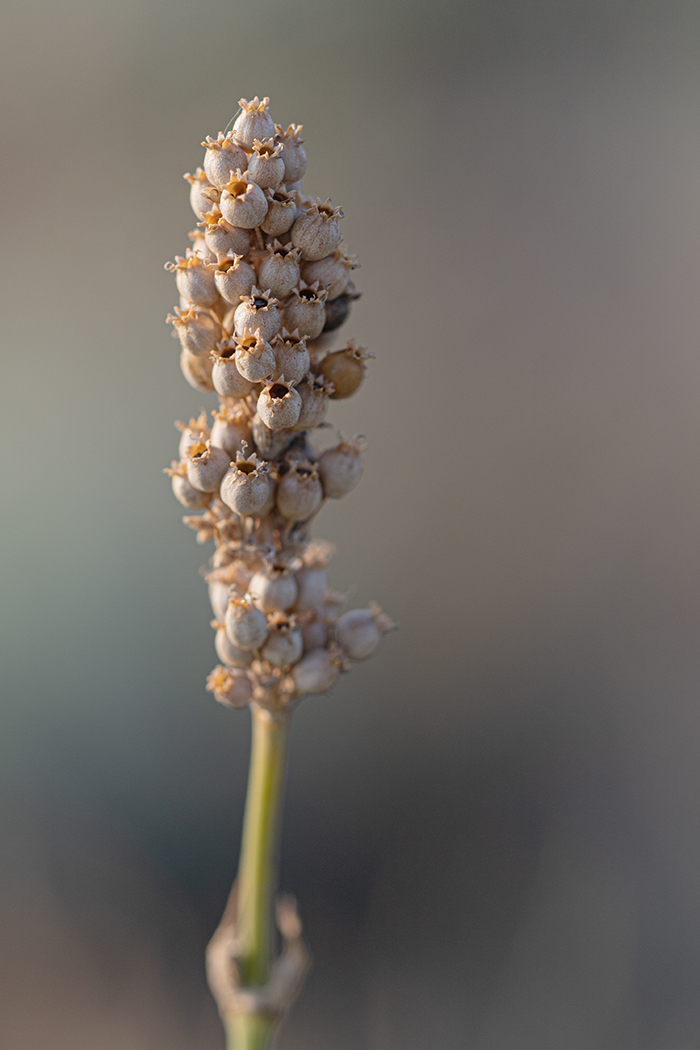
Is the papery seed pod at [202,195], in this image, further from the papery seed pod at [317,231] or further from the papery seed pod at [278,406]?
the papery seed pod at [278,406]

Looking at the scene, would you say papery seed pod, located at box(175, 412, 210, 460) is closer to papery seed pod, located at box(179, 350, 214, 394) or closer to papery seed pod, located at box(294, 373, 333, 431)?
papery seed pod, located at box(179, 350, 214, 394)

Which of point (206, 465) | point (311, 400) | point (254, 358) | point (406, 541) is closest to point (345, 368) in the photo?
point (311, 400)

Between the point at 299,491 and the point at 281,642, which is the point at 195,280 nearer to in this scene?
the point at 299,491

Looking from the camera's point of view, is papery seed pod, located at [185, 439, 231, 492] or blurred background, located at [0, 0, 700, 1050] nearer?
papery seed pod, located at [185, 439, 231, 492]

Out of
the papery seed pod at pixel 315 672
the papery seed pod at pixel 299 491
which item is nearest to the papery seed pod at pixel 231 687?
the papery seed pod at pixel 315 672

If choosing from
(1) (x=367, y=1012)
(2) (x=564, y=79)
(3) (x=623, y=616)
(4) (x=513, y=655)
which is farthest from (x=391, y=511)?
(2) (x=564, y=79)

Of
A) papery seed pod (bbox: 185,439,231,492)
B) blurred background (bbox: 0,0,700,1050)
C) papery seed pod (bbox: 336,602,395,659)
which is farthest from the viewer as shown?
blurred background (bbox: 0,0,700,1050)

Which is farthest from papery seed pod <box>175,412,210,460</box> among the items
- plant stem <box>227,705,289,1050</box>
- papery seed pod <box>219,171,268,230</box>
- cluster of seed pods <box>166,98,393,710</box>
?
plant stem <box>227,705,289,1050</box>
